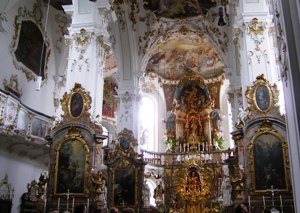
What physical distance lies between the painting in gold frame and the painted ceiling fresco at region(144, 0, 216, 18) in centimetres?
870

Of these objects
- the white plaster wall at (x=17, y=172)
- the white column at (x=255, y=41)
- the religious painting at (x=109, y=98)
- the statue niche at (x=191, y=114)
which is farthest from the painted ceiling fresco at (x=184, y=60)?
the white column at (x=255, y=41)

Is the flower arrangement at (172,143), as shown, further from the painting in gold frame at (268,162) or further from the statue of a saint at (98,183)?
the painting in gold frame at (268,162)

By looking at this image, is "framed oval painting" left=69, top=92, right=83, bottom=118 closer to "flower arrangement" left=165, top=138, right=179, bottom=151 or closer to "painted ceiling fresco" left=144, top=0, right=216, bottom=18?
"painted ceiling fresco" left=144, top=0, right=216, bottom=18

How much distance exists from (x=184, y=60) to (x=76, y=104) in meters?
13.6

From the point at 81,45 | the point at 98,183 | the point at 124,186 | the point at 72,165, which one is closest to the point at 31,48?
the point at 81,45

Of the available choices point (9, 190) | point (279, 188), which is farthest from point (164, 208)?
point (279, 188)

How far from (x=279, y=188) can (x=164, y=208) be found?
9850mm

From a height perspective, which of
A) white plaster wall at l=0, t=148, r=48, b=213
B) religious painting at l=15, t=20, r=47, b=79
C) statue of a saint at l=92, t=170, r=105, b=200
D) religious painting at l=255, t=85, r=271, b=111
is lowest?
statue of a saint at l=92, t=170, r=105, b=200

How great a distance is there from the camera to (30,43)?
50.3 ft

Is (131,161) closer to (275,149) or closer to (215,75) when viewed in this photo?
(275,149)

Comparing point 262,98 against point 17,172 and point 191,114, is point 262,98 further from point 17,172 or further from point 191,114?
point 191,114

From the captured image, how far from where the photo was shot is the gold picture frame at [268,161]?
9.27 metres

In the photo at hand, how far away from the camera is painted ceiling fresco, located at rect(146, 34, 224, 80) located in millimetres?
22047

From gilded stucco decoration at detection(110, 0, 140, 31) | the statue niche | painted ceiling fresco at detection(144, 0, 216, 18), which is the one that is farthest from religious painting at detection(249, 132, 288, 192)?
the statue niche
